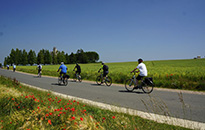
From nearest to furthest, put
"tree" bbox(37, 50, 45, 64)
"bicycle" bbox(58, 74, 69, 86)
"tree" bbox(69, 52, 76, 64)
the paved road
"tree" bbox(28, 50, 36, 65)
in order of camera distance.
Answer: the paved road
"bicycle" bbox(58, 74, 69, 86)
"tree" bbox(37, 50, 45, 64)
"tree" bbox(28, 50, 36, 65)
"tree" bbox(69, 52, 76, 64)

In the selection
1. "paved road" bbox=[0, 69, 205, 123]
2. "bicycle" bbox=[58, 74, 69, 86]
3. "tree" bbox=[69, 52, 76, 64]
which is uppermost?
"tree" bbox=[69, 52, 76, 64]

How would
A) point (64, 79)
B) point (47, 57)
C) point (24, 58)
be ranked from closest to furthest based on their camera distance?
point (64, 79) < point (24, 58) < point (47, 57)

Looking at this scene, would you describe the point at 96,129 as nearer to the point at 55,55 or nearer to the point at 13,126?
the point at 13,126

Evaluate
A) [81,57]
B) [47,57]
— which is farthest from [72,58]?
[47,57]

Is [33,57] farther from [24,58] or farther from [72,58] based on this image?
[72,58]

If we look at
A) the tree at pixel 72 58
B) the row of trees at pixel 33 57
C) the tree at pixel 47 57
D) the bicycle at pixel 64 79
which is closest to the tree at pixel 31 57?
the row of trees at pixel 33 57

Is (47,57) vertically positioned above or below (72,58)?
above

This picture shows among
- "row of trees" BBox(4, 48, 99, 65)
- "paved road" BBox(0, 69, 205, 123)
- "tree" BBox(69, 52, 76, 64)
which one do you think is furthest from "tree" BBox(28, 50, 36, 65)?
"paved road" BBox(0, 69, 205, 123)

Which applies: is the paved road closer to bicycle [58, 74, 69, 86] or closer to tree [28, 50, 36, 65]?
bicycle [58, 74, 69, 86]

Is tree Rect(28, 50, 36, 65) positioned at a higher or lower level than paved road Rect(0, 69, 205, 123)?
higher

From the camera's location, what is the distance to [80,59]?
100812mm

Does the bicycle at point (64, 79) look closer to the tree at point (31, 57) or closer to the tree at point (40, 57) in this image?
the tree at point (40, 57)

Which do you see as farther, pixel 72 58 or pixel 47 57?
pixel 72 58

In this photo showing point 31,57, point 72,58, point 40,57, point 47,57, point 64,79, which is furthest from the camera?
point 72,58
